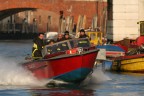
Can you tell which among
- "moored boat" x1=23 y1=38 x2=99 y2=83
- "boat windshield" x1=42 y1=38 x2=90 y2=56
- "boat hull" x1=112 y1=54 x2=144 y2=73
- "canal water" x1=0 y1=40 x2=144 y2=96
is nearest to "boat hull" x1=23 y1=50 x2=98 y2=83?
"moored boat" x1=23 y1=38 x2=99 y2=83

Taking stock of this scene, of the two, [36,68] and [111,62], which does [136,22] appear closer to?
[111,62]

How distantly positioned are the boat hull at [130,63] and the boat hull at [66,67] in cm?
697

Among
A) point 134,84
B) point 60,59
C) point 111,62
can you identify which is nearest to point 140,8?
point 111,62

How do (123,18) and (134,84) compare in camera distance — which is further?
(123,18)

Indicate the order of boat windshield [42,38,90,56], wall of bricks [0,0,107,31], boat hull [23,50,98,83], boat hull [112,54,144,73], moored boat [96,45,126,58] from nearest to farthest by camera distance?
boat hull [23,50,98,83]
boat windshield [42,38,90,56]
boat hull [112,54,144,73]
moored boat [96,45,126,58]
wall of bricks [0,0,107,31]

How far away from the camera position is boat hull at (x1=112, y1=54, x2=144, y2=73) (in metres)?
33.0

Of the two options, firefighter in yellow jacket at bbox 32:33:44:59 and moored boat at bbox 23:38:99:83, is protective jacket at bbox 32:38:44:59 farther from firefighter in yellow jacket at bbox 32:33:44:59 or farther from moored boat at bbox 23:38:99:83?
moored boat at bbox 23:38:99:83

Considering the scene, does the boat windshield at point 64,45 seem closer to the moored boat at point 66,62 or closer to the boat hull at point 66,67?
the moored boat at point 66,62

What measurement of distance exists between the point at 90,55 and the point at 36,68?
2034 mm

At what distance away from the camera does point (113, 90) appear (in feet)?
84.9

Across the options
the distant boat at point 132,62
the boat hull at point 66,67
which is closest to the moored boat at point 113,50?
the distant boat at point 132,62

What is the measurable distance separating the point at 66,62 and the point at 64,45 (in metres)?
0.78

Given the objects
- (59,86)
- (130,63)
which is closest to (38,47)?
(59,86)

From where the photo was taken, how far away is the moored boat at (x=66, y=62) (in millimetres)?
25562
